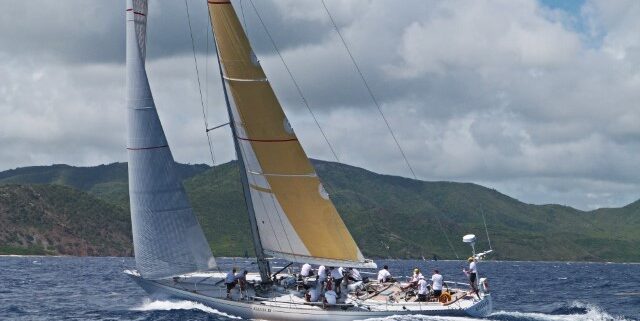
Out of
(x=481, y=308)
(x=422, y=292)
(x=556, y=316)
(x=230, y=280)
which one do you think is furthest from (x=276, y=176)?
(x=556, y=316)

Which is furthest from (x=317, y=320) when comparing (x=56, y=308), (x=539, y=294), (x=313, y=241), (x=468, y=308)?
(x=539, y=294)

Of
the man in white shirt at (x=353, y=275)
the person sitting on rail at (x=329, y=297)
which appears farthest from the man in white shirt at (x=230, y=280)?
the man in white shirt at (x=353, y=275)

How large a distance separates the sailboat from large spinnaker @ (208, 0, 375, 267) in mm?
49

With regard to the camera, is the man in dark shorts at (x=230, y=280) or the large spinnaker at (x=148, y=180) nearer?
the man in dark shorts at (x=230, y=280)

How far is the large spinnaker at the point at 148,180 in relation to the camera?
140 feet

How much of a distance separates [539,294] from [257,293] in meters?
37.7

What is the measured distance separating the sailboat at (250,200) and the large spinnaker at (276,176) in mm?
49

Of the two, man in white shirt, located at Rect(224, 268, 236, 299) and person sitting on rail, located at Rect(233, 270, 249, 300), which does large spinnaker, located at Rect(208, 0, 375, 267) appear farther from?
man in white shirt, located at Rect(224, 268, 236, 299)

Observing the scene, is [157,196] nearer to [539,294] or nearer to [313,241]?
[313,241]

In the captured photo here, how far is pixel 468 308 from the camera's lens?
39.2m

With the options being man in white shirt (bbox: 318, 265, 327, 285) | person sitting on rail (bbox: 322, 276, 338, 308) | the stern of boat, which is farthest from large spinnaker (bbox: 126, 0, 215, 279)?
the stern of boat

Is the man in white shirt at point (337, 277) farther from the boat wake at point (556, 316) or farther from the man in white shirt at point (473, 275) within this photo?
the man in white shirt at point (473, 275)

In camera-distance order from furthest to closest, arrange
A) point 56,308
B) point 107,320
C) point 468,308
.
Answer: point 56,308 < point 107,320 < point 468,308

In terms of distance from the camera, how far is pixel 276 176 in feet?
138
